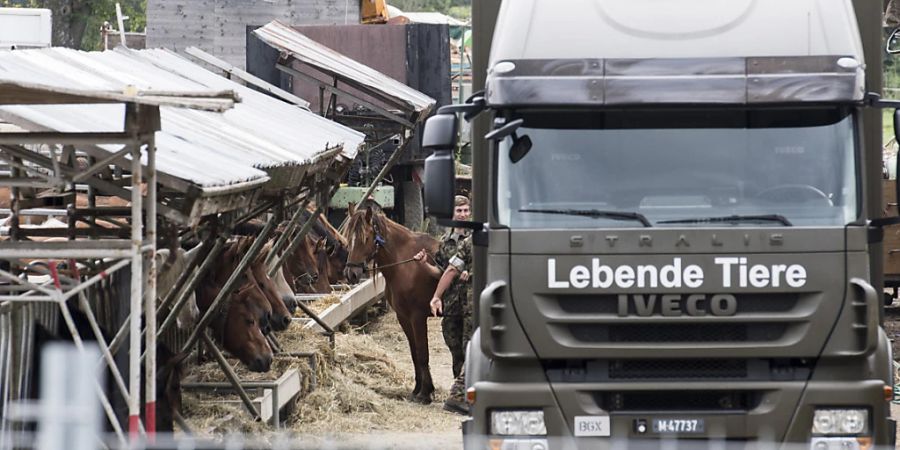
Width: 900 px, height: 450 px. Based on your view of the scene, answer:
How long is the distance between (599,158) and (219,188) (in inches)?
82.0

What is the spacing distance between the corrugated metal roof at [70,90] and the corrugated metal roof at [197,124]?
0.22 ft

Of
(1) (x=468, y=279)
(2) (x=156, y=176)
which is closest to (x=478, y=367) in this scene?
(2) (x=156, y=176)

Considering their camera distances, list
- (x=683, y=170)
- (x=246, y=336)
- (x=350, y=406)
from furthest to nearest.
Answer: (x=350, y=406), (x=246, y=336), (x=683, y=170)

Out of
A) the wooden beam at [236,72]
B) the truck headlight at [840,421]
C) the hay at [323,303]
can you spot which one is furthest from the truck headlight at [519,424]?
the wooden beam at [236,72]

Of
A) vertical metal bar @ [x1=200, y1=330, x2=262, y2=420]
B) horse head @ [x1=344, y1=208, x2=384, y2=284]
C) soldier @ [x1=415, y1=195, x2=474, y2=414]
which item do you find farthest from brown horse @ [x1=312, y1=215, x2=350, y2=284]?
vertical metal bar @ [x1=200, y1=330, x2=262, y2=420]

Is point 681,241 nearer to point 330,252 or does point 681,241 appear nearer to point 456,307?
point 456,307

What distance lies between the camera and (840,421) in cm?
812

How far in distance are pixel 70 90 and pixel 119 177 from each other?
2876mm

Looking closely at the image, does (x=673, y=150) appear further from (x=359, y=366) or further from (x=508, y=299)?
(x=359, y=366)

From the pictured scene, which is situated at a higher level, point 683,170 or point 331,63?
point 331,63

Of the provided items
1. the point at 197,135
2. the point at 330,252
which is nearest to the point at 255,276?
the point at 197,135

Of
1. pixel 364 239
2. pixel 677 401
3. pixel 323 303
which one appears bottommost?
pixel 677 401

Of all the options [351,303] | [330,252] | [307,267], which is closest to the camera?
[307,267]

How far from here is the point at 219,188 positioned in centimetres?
820
